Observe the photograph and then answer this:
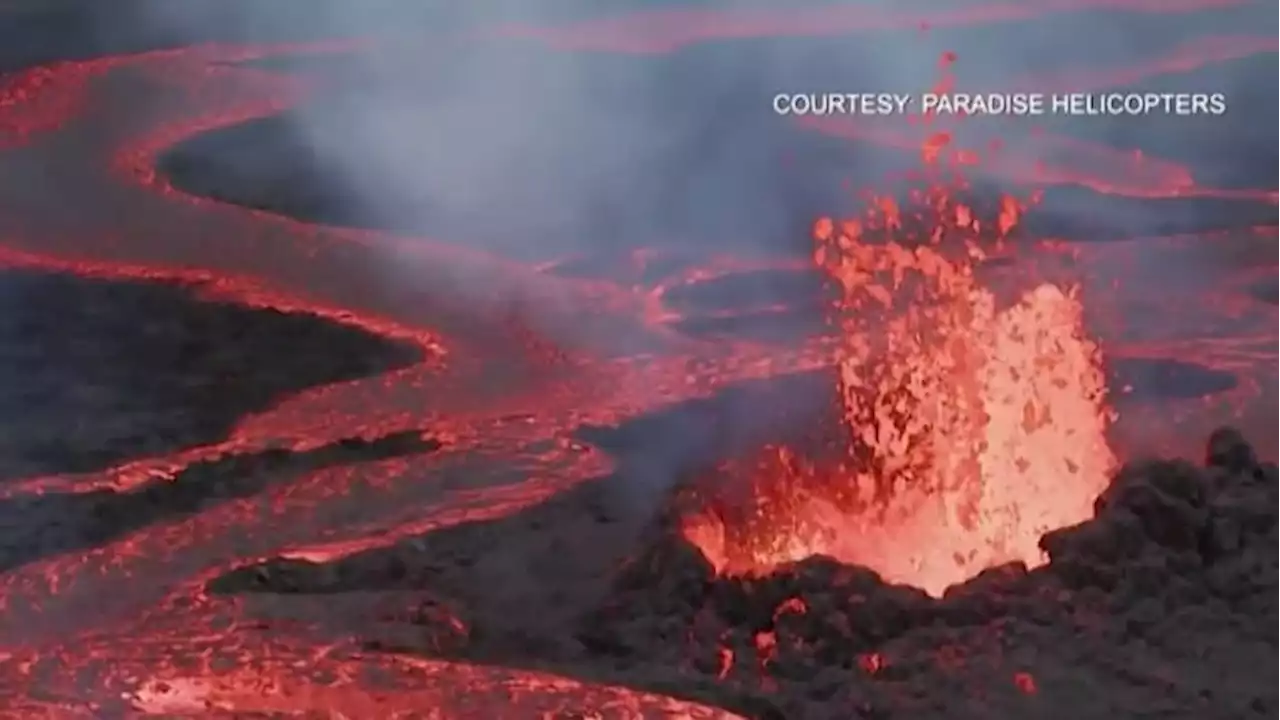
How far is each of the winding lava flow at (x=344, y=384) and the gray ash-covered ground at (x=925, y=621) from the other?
103 mm

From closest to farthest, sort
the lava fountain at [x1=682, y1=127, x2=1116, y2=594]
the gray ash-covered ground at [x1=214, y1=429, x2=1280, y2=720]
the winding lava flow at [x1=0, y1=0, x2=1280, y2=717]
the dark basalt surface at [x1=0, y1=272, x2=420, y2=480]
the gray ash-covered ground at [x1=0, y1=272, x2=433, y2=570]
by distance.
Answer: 1. the gray ash-covered ground at [x1=214, y1=429, x2=1280, y2=720]
2. the winding lava flow at [x1=0, y1=0, x2=1280, y2=717]
3. the lava fountain at [x1=682, y1=127, x2=1116, y2=594]
4. the gray ash-covered ground at [x1=0, y1=272, x2=433, y2=570]
5. the dark basalt surface at [x1=0, y1=272, x2=420, y2=480]

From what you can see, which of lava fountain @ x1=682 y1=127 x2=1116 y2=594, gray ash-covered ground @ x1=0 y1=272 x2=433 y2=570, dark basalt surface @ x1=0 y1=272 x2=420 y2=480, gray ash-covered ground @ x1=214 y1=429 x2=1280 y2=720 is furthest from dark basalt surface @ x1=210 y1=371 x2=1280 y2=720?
dark basalt surface @ x1=0 y1=272 x2=420 y2=480

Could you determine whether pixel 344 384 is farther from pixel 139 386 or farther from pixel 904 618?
pixel 904 618

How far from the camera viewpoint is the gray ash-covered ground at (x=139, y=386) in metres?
3.03

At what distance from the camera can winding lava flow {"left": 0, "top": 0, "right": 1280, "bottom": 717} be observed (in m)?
2.44

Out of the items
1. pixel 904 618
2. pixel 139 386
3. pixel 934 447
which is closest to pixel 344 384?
pixel 139 386

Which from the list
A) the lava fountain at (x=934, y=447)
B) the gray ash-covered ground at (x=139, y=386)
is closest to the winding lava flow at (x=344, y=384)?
the gray ash-covered ground at (x=139, y=386)

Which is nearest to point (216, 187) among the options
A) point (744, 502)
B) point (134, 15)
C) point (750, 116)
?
point (134, 15)

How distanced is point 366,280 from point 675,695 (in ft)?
6.95

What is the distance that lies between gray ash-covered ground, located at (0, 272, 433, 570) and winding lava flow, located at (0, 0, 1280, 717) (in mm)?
60

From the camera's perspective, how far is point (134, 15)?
220 inches

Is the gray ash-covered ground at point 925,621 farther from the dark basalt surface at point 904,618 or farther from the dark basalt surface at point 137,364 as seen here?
the dark basalt surface at point 137,364

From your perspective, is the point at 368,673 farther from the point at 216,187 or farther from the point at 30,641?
the point at 216,187

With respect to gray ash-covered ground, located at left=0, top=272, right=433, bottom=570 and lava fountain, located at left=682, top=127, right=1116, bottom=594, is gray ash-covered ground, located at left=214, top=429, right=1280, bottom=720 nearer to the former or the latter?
lava fountain, located at left=682, top=127, right=1116, bottom=594
